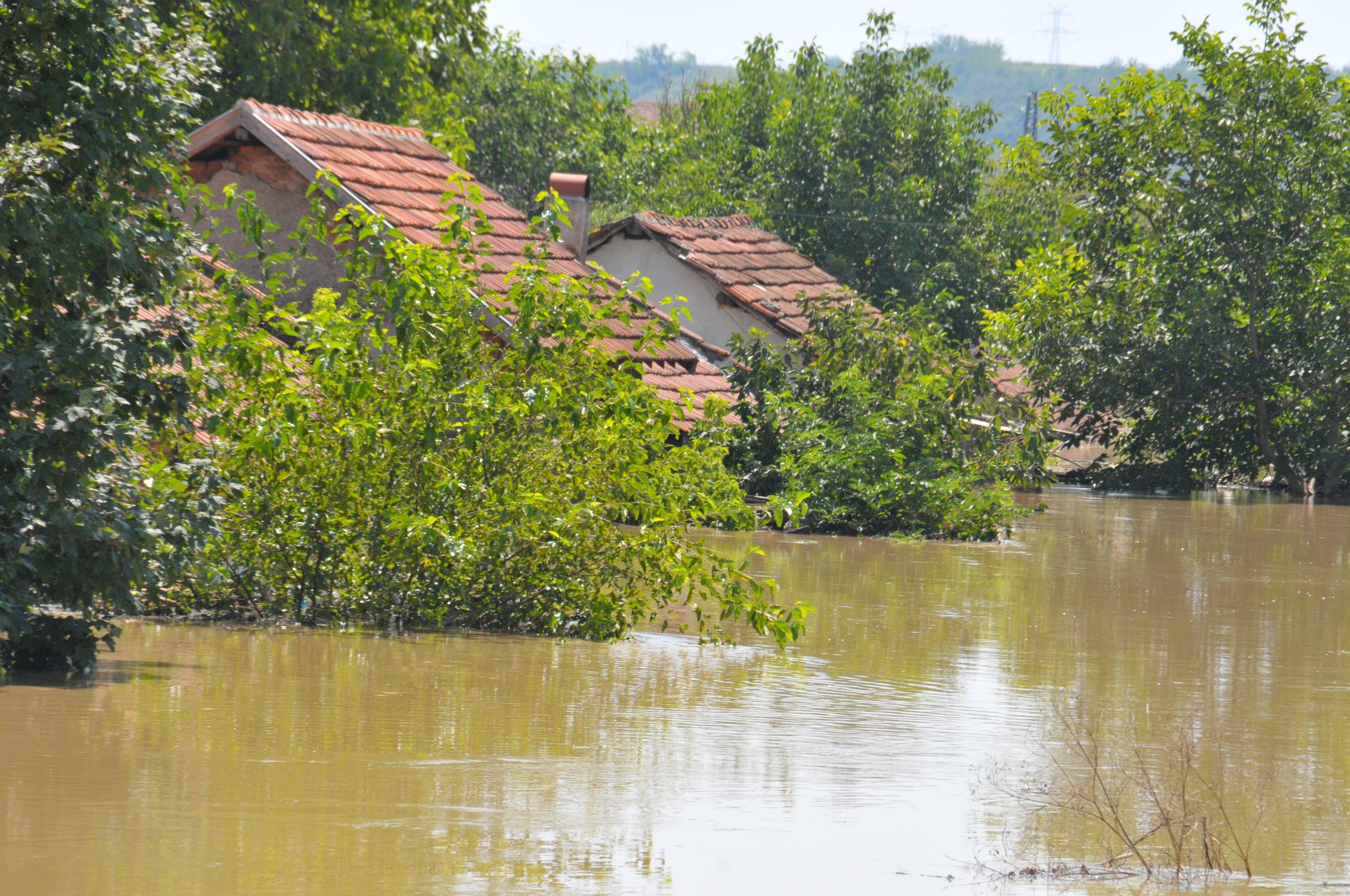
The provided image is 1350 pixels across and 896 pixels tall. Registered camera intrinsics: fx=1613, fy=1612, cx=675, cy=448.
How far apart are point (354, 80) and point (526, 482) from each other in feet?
59.5

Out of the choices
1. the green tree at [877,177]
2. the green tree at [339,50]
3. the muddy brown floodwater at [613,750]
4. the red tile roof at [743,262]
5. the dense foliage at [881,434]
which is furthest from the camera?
the green tree at [877,177]

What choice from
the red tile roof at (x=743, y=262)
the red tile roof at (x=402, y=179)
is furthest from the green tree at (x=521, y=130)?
the red tile roof at (x=402, y=179)

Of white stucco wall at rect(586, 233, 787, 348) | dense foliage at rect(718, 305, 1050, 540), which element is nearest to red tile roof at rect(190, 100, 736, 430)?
dense foliage at rect(718, 305, 1050, 540)

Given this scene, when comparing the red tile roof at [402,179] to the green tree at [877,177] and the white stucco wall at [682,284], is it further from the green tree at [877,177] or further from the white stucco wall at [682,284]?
the green tree at [877,177]

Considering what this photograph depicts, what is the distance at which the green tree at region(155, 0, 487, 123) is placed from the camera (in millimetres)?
24812

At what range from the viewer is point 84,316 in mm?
7793

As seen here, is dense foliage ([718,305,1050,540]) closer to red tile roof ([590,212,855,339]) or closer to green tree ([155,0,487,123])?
red tile roof ([590,212,855,339])

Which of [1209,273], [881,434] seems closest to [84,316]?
[881,434]

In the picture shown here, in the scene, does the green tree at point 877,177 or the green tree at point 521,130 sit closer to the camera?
the green tree at point 877,177

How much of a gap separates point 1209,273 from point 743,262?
27.4 feet

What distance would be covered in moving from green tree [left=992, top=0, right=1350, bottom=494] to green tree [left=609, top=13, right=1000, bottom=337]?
8593 mm

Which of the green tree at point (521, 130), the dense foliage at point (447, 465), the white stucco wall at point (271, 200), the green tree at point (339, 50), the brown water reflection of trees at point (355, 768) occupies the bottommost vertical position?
the brown water reflection of trees at point (355, 768)

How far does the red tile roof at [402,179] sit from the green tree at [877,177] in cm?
1956

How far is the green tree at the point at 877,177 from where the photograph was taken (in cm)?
3994
